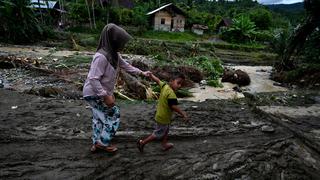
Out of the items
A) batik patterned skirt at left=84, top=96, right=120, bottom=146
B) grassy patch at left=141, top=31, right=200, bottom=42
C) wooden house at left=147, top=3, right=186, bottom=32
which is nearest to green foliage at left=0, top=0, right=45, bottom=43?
grassy patch at left=141, top=31, right=200, bottom=42

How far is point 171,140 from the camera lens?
18.7 ft

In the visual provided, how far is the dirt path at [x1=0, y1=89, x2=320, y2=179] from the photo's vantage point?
14.5 ft

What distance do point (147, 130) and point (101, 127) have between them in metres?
1.50

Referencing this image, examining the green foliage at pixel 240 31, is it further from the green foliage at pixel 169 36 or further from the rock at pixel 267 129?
the rock at pixel 267 129

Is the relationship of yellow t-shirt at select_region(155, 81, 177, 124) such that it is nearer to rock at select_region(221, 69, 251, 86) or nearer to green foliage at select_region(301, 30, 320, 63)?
rock at select_region(221, 69, 251, 86)

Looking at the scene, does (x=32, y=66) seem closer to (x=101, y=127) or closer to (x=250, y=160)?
(x=101, y=127)

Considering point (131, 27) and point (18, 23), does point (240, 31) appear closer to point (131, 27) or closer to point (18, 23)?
point (131, 27)

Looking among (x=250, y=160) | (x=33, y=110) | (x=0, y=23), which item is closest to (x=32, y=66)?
(x=33, y=110)

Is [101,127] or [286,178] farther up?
[101,127]

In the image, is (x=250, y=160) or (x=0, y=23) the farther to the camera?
(x=0, y=23)

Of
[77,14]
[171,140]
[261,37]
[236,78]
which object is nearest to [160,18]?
[77,14]

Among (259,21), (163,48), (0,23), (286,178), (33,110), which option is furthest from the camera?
(259,21)

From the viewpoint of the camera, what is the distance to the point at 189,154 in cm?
503

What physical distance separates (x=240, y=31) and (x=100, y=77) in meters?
36.6
